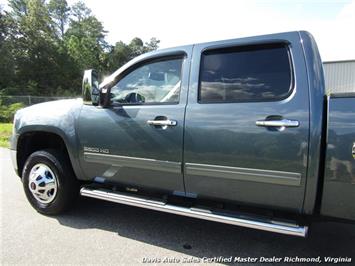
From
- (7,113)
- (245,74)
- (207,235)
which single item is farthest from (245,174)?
(7,113)

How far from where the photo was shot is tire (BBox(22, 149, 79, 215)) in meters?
3.85

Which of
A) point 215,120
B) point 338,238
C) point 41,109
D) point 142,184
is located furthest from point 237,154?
point 41,109

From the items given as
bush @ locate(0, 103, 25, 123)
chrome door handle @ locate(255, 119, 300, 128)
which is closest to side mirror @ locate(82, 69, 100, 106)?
chrome door handle @ locate(255, 119, 300, 128)

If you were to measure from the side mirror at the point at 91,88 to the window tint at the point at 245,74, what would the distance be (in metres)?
1.12

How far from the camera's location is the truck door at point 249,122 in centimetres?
256

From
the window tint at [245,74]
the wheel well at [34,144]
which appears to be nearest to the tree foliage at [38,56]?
the wheel well at [34,144]

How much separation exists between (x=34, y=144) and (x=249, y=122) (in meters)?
2.97

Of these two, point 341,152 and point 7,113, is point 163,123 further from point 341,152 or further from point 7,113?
point 7,113

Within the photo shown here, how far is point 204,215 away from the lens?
2.93 metres

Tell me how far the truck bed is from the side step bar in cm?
38

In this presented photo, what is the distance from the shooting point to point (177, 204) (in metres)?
3.20

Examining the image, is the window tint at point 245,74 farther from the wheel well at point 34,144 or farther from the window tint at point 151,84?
the wheel well at point 34,144

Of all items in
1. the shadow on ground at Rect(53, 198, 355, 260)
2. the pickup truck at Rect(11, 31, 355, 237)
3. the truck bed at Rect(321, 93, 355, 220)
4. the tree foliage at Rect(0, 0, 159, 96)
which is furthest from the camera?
the tree foliage at Rect(0, 0, 159, 96)

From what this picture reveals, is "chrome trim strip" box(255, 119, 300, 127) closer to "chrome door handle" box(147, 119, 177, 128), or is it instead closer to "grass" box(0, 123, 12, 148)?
"chrome door handle" box(147, 119, 177, 128)
